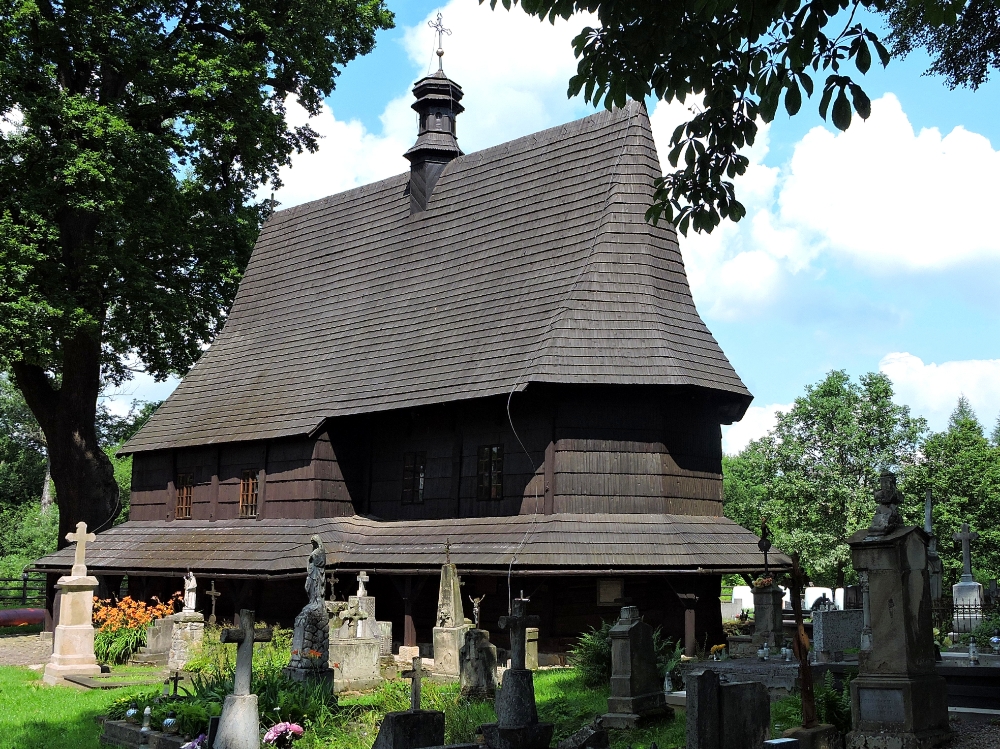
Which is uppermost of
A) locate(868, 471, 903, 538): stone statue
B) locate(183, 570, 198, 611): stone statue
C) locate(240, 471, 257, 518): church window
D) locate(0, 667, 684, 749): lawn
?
locate(240, 471, 257, 518): church window

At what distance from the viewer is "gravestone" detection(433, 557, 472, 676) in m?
15.2

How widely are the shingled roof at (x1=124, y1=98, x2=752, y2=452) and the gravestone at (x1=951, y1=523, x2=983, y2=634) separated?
17.9 ft

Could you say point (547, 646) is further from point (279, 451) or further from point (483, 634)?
point (279, 451)

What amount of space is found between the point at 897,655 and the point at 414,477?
41.2 ft

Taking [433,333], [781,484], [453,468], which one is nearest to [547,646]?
[453,468]

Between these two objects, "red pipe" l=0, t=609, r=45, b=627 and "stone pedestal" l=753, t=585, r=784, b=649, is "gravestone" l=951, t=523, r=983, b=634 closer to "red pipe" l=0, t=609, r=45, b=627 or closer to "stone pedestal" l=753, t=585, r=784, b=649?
"stone pedestal" l=753, t=585, r=784, b=649

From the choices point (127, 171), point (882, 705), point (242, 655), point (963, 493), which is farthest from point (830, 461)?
point (242, 655)

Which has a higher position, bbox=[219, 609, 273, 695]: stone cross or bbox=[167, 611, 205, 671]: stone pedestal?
bbox=[219, 609, 273, 695]: stone cross

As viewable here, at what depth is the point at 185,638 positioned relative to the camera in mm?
16797

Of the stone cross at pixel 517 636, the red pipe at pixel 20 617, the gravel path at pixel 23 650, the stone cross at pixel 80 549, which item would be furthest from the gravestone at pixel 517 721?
Answer: the red pipe at pixel 20 617

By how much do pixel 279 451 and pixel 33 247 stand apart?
24.5 ft

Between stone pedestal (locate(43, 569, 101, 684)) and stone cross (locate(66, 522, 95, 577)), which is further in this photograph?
stone cross (locate(66, 522, 95, 577))

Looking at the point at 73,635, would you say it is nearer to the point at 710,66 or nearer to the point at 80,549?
the point at 80,549

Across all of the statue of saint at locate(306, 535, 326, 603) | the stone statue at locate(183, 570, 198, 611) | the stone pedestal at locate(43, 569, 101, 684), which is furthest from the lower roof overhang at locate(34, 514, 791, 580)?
the statue of saint at locate(306, 535, 326, 603)
